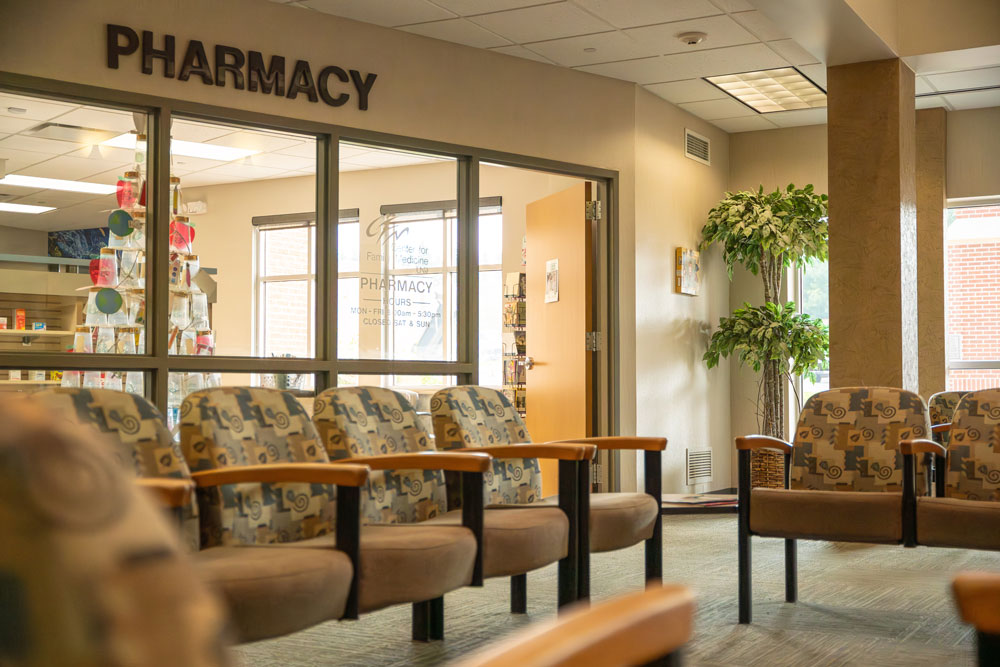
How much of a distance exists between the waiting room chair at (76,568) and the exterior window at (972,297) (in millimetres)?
8463

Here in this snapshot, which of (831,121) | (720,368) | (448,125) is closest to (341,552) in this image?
(448,125)

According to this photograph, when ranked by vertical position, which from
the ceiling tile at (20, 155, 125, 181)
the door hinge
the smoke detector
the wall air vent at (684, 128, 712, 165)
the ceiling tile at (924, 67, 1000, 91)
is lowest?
the ceiling tile at (20, 155, 125, 181)

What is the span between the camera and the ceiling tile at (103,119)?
4848mm

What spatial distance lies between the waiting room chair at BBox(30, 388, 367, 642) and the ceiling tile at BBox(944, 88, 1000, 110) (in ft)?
22.3

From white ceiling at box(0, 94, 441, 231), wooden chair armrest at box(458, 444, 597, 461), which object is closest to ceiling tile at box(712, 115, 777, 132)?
white ceiling at box(0, 94, 441, 231)

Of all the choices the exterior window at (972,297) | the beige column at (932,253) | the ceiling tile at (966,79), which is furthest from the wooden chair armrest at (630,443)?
the exterior window at (972,297)

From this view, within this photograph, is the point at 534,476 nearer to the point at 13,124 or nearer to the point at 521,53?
the point at 13,124

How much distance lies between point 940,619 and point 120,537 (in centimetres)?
382

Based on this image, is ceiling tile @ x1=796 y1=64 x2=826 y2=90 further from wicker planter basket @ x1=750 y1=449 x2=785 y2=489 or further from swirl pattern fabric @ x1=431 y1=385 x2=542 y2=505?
swirl pattern fabric @ x1=431 y1=385 x2=542 y2=505

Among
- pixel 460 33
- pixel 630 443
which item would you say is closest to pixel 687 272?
pixel 460 33

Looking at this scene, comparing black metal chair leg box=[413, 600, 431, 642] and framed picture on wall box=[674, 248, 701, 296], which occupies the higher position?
framed picture on wall box=[674, 248, 701, 296]

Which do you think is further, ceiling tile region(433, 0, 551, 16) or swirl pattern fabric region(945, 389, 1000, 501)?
ceiling tile region(433, 0, 551, 16)

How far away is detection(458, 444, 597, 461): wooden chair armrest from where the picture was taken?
3.26 meters

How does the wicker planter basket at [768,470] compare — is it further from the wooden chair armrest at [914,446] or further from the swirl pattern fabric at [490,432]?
the swirl pattern fabric at [490,432]
